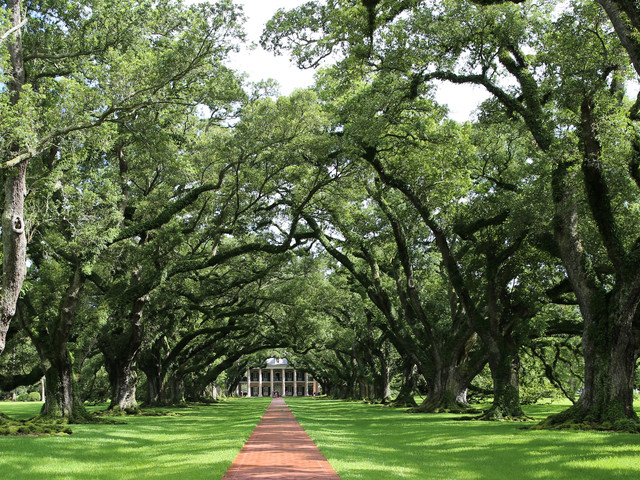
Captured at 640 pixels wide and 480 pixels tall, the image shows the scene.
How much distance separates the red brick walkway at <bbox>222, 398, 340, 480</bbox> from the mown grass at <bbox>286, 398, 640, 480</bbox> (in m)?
0.26

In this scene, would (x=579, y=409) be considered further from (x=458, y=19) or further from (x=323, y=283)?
(x=323, y=283)

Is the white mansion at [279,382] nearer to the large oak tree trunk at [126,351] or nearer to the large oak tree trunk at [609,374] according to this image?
the large oak tree trunk at [126,351]

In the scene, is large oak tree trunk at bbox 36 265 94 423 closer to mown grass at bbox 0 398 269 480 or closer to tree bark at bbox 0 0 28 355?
mown grass at bbox 0 398 269 480

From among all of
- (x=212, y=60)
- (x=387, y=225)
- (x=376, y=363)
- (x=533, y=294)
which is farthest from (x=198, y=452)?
(x=376, y=363)

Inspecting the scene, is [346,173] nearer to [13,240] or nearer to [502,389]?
[502,389]

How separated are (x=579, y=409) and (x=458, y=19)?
975 cm

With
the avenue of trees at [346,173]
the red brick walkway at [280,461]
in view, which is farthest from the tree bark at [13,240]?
the red brick walkway at [280,461]

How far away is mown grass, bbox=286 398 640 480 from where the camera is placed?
765 centimetres

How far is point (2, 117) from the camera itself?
10.6 metres

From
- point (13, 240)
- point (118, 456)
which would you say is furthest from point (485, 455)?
point (13, 240)

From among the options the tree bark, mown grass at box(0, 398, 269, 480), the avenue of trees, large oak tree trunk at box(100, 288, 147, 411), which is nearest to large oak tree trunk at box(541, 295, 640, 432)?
the avenue of trees

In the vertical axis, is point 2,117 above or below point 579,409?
above

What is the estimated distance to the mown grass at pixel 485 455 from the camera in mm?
7648

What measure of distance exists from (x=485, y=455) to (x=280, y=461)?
369 cm
